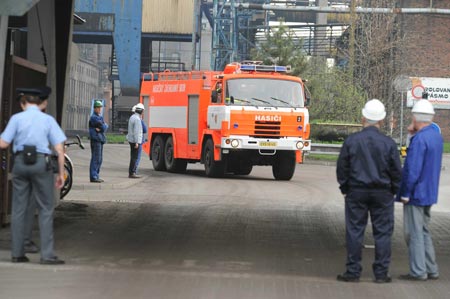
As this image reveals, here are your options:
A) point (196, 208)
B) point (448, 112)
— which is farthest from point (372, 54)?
point (196, 208)

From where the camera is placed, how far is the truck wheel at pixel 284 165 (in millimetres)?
27156

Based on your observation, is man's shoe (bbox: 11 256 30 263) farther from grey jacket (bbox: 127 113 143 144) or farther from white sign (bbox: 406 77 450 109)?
white sign (bbox: 406 77 450 109)

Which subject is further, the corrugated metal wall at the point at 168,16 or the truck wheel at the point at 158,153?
the corrugated metal wall at the point at 168,16

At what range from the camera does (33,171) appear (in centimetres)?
976

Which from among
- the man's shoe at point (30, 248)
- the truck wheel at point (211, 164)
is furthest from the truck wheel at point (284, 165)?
the man's shoe at point (30, 248)

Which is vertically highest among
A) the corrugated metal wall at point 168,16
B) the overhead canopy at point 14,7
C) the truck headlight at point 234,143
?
the corrugated metal wall at point 168,16

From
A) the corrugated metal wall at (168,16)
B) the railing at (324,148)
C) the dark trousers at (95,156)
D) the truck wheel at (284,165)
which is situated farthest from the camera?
the corrugated metal wall at (168,16)

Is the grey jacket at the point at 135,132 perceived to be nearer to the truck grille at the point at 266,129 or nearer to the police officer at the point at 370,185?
the truck grille at the point at 266,129

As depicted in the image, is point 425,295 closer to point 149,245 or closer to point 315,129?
point 149,245

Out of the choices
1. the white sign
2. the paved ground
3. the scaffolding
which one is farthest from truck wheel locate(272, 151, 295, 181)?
the white sign

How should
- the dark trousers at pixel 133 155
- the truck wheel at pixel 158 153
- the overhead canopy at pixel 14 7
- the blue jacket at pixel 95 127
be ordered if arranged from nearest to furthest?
1. the overhead canopy at pixel 14 7
2. the blue jacket at pixel 95 127
3. the dark trousers at pixel 133 155
4. the truck wheel at pixel 158 153

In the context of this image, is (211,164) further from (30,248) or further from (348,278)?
(348,278)

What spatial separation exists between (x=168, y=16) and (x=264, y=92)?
34871 millimetres

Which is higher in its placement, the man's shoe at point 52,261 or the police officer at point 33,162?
the police officer at point 33,162
